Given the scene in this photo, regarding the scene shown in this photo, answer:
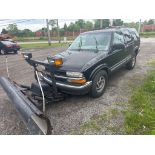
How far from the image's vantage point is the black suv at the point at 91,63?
3783mm

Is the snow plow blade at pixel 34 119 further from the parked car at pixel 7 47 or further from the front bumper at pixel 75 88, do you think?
the parked car at pixel 7 47

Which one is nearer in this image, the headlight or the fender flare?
the headlight

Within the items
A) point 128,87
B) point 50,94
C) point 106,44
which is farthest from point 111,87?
point 50,94

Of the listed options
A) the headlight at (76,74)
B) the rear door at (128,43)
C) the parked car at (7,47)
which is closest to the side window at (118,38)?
the rear door at (128,43)

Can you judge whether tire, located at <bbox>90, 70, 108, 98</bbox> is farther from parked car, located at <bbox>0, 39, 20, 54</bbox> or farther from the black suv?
parked car, located at <bbox>0, 39, 20, 54</bbox>

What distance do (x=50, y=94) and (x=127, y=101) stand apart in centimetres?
187

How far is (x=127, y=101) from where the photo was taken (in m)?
4.08

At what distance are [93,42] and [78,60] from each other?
117cm

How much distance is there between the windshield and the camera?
15.7 feet

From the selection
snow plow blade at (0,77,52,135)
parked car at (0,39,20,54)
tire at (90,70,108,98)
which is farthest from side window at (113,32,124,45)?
parked car at (0,39,20,54)

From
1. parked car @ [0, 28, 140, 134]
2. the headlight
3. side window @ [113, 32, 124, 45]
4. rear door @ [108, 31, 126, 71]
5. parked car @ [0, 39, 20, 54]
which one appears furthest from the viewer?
parked car @ [0, 39, 20, 54]

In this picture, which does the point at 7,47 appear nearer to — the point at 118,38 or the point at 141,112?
the point at 118,38

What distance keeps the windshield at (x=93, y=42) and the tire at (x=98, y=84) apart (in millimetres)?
804

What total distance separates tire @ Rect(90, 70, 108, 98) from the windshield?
31.6 inches
